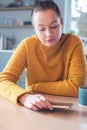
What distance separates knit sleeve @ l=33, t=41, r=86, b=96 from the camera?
1166 mm

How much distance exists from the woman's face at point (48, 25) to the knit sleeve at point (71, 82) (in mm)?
172

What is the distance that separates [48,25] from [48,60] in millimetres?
244

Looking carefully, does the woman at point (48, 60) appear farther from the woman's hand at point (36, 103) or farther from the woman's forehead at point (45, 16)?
the woman's hand at point (36, 103)

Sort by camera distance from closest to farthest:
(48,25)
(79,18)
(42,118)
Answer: (42,118) < (48,25) < (79,18)

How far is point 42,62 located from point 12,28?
2714 millimetres

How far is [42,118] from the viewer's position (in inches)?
29.9

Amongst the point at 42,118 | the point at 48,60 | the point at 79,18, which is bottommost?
the point at 42,118

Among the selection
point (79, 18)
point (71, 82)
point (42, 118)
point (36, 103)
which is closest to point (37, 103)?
point (36, 103)

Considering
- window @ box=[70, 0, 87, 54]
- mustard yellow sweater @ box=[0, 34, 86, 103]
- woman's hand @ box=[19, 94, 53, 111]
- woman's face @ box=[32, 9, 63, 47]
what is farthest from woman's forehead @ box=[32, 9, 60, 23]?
window @ box=[70, 0, 87, 54]

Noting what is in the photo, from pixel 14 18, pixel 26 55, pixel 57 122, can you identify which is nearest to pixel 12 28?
pixel 14 18

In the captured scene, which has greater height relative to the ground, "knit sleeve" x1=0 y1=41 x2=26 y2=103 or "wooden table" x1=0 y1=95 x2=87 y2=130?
"knit sleeve" x1=0 y1=41 x2=26 y2=103

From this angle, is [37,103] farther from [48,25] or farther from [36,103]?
[48,25]

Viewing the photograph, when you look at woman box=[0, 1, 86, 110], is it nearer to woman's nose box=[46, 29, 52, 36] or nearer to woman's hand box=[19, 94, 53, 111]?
woman's nose box=[46, 29, 52, 36]

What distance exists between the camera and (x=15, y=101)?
951 mm
